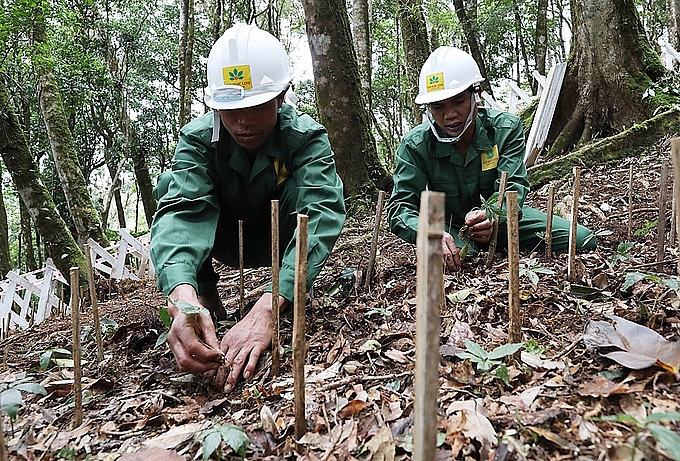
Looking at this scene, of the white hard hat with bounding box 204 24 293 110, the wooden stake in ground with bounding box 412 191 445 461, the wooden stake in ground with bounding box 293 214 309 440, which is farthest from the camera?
the white hard hat with bounding box 204 24 293 110

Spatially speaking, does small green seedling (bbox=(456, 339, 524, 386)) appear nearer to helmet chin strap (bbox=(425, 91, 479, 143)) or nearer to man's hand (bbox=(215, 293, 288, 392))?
man's hand (bbox=(215, 293, 288, 392))

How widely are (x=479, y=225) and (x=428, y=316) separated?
1915 mm

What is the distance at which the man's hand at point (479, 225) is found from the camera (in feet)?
8.32

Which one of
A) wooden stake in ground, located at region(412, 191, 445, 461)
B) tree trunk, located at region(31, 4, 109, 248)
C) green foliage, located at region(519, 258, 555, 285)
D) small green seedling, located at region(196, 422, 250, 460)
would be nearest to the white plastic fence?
tree trunk, located at region(31, 4, 109, 248)

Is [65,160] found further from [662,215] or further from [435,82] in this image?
[662,215]

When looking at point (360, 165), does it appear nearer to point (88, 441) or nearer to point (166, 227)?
point (166, 227)

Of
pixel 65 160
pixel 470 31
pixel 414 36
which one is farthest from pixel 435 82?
pixel 470 31

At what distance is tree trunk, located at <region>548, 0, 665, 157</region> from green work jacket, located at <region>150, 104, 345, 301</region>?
3570 millimetres

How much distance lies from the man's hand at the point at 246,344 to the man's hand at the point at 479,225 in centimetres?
123

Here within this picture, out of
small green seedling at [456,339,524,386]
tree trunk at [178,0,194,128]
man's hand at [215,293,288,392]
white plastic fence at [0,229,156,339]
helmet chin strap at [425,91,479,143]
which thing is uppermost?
tree trunk at [178,0,194,128]

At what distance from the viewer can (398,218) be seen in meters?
2.94

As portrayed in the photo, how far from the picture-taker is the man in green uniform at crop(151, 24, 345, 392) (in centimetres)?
202

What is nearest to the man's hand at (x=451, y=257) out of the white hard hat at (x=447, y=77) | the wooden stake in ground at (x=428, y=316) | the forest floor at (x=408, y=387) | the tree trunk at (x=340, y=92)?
the forest floor at (x=408, y=387)

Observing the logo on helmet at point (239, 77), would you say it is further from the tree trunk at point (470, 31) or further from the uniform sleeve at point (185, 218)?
the tree trunk at point (470, 31)
